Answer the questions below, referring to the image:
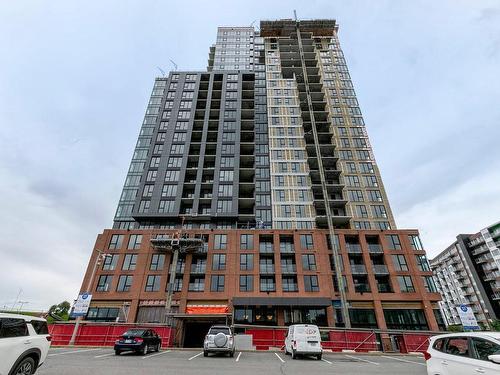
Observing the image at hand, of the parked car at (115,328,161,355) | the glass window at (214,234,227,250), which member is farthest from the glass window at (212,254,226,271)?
the parked car at (115,328,161,355)

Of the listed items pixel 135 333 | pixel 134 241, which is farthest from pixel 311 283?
pixel 134 241

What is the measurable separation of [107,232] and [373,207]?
4857 centimetres

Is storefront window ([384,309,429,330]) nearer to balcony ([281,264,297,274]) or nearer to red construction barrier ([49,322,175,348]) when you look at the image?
balcony ([281,264,297,274])

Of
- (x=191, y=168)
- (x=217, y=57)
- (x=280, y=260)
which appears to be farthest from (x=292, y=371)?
(x=217, y=57)

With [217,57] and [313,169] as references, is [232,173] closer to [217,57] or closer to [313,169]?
[313,169]

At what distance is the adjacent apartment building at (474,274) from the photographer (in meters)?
70.8

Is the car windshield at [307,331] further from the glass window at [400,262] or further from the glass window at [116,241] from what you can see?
the glass window at [116,241]

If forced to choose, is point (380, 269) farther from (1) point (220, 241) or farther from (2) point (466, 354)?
→ (2) point (466, 354)

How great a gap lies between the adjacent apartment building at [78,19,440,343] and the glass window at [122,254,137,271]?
0.53 feet

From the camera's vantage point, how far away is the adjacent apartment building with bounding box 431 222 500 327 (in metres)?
70.8

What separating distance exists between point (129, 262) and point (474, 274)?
3649 inches

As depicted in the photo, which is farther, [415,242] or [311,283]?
[415,242]

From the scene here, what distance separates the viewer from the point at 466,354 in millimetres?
6172

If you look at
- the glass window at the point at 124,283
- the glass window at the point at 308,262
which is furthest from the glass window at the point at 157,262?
the glass window at the point at 308,262
